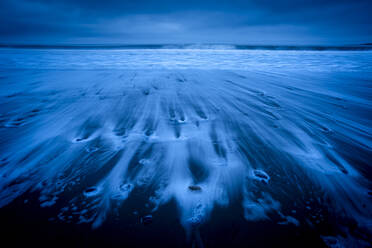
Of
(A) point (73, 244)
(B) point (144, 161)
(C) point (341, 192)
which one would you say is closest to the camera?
(A) point (73, 244)

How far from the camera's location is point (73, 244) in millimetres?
716

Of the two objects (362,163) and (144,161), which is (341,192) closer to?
(362,163)

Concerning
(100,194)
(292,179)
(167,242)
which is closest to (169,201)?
(167,242)

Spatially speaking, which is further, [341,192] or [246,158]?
[246,158]

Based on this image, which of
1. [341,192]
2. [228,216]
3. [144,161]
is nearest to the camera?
[228,216]

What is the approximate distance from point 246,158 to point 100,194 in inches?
37.0

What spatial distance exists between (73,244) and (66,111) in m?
1.80

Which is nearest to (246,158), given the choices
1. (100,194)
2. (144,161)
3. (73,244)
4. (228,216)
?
(228,216)

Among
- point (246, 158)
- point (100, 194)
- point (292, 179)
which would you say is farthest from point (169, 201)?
point (292, 179)

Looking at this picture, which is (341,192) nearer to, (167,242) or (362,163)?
(362,163)

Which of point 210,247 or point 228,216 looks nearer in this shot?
point 210,247

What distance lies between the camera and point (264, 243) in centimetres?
74

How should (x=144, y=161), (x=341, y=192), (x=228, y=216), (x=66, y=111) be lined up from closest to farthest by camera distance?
(x=228, y=216) < (x=341, y=192) < (x=144, y=161) < (x=66, y=111)

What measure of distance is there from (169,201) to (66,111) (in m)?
1.86
